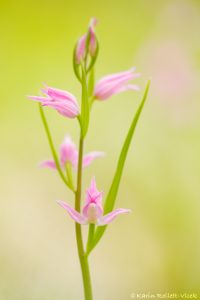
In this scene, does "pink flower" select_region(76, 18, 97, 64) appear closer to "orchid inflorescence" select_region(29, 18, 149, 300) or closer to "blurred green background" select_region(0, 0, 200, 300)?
"orchid inflorescence" select_region(29, 18, 149, 300)

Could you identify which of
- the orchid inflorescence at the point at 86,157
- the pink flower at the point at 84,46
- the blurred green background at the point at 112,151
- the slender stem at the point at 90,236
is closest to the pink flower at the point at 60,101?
the orchid inflorescence at the point at 86,157

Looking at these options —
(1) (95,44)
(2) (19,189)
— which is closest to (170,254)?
(2) (19,189)

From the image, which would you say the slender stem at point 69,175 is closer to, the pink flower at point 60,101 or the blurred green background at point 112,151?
the pink flower at point 60,101

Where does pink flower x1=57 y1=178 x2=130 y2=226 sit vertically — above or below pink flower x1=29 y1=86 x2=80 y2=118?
below

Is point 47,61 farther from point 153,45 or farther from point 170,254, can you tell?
point 170,254

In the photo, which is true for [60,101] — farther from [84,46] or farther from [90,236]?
[90,236]

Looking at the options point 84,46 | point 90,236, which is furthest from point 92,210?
point 84,46

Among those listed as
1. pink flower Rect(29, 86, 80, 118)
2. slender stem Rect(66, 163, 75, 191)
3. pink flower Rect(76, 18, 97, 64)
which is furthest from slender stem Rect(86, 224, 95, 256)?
pink flower Rect(76, 18, 97, 64)
